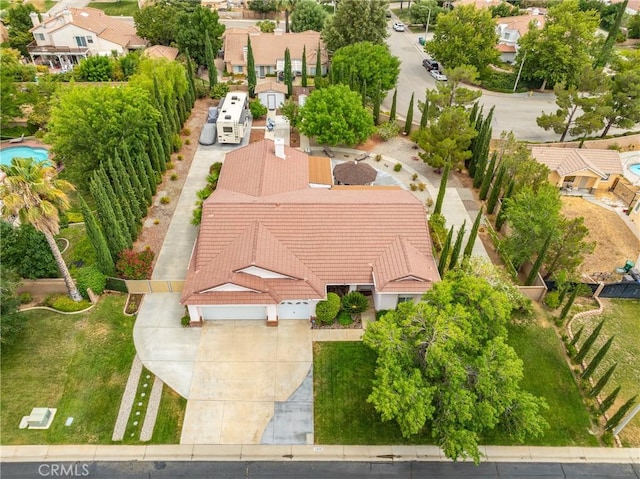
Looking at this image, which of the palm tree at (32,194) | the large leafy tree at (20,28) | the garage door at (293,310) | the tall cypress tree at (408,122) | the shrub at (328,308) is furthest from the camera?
the large leafy tree at (20,28)

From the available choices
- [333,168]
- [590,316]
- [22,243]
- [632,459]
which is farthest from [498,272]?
[22,243]

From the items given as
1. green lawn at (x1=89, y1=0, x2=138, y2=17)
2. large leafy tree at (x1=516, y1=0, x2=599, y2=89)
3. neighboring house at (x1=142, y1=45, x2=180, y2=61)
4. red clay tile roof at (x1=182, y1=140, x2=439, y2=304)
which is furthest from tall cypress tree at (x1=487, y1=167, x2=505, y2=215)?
green lawn at (x1=89, y1=0, x2=138, y2=17)

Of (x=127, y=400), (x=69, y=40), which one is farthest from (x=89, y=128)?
(x=69, y=40)

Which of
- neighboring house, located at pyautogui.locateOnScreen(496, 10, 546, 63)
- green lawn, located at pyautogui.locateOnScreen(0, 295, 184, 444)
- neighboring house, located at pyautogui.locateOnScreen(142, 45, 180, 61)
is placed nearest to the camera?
green lawn, located at pyautogui.locateOnScreen(0, 295, 184, 444)

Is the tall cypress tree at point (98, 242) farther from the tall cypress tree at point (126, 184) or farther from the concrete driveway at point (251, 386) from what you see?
the concrete driveway at point (251, 386)

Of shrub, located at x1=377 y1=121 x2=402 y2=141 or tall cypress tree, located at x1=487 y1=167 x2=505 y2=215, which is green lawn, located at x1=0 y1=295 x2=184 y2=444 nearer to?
tall cypress tree, located at x1=487 y1=167 x2=505 y2=215

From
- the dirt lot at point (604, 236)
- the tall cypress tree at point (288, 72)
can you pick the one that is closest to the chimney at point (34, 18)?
the tall cypress tree at point (288, 72)
